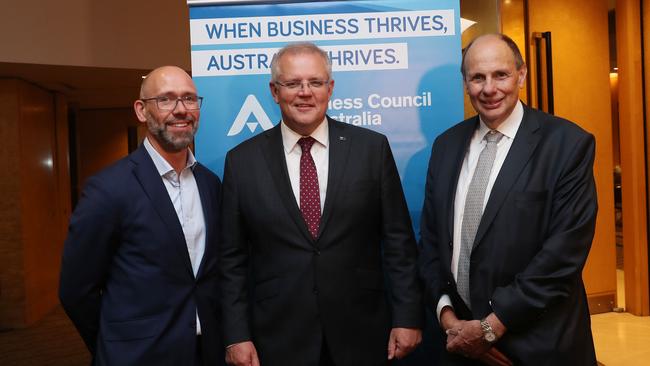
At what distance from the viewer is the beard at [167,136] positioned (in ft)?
7.62

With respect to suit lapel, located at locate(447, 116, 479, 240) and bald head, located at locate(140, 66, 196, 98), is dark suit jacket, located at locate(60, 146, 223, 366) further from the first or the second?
suit lapel, located at locate(447, 116, 479, 240)

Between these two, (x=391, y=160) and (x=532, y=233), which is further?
(x=391, y=160)

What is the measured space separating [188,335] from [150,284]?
0.79 ft

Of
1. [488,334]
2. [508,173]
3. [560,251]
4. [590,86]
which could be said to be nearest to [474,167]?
[508,173]

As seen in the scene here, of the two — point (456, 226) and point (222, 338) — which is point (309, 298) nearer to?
point (222, 338)

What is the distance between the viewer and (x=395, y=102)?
2957 mm

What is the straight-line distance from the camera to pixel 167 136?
7.61ft

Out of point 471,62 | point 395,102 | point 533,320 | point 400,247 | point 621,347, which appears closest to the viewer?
point 533,320

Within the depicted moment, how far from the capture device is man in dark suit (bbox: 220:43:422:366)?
7.58 feet

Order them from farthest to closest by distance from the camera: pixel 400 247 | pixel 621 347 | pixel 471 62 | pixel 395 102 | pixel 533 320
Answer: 1. pixel 621 347
2. pixel 395 102
3. pixel 400 247
4. pixel 471 62
5. pixel 533 320

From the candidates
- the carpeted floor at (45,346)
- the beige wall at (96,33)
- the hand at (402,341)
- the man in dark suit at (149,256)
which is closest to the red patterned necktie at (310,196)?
the man in dark suit at (149,256)

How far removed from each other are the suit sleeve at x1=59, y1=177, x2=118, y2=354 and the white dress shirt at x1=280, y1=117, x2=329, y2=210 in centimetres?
69

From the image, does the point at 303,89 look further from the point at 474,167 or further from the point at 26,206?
the point at 26,206

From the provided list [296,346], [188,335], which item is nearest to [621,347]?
[296,346]
